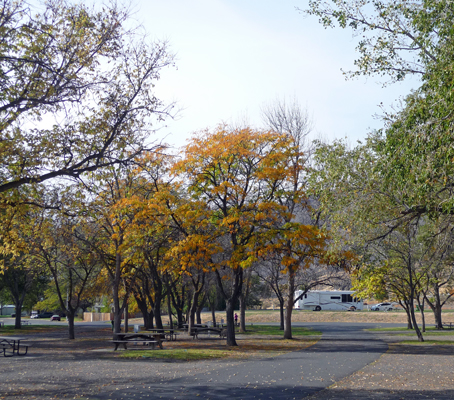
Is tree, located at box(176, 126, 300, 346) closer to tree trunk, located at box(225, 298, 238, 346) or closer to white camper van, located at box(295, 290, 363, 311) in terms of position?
tree trunk, located at box(225, 298, 238, 346)

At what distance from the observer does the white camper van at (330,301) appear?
70.1m

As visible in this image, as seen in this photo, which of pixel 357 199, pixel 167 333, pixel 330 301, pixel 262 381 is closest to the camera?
pixel 262 381

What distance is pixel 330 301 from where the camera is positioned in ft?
232

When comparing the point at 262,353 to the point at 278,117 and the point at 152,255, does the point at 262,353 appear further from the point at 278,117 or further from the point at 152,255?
the point at 278,117

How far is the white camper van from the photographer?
70125 mm

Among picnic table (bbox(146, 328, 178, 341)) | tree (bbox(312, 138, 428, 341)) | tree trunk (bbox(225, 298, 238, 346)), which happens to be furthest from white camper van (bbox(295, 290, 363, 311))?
tree (bbox(312, 138, 428, 341))

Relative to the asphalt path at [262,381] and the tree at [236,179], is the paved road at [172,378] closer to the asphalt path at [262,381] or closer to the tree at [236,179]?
the asphalt path at [262,381]

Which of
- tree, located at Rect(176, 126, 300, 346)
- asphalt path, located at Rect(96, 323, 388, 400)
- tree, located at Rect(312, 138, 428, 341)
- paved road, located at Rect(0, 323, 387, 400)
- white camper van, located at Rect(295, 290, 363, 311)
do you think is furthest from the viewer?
white camper van, located at Rect(295, 290, 363, 311)

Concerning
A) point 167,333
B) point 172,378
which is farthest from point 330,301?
point 172,378

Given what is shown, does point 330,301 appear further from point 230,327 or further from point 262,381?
point 262,381

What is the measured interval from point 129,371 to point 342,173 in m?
9.10

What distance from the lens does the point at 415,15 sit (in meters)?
10.5

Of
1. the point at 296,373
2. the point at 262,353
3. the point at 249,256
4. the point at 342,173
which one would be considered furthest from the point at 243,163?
→ the point at 296,373

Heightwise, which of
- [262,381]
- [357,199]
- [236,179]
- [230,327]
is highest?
[236,179]
